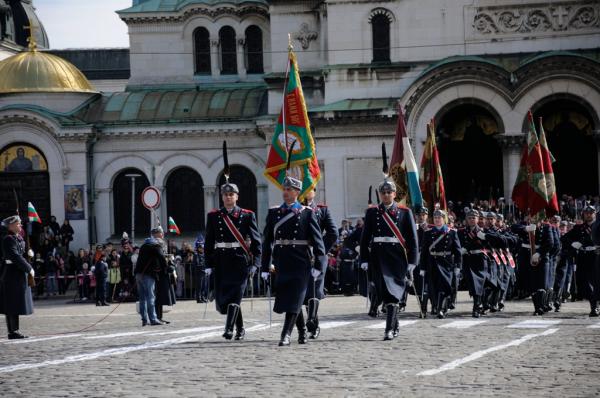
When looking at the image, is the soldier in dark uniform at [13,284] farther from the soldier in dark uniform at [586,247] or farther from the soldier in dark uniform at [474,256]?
the soldier in dark uniform at [586,247]

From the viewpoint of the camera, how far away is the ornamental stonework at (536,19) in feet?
148

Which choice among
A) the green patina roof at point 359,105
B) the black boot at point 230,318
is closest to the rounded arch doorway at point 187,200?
the green patina roof at point 359,105

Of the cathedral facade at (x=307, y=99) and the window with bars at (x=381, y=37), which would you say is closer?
the cathedral facade at (x=307, y=99)

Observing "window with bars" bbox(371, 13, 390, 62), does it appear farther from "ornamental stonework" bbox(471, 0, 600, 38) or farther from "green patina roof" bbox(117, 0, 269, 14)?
"green patina roof" bbox(117, 0, 269, 14)

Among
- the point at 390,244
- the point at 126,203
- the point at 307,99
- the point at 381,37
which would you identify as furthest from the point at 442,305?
the point at 126,203

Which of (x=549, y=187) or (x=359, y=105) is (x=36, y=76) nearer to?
(x=359, y=105)

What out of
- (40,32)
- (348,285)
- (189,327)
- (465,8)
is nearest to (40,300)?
(348,285)

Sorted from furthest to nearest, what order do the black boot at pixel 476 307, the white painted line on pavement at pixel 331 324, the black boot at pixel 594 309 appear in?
the black boot at pixel 476 307, the black boot at pixel 594 309, the white painted line on pavement at pixel 331 324

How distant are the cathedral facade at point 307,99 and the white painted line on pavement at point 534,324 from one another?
2157cm

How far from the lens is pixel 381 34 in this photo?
4666cm

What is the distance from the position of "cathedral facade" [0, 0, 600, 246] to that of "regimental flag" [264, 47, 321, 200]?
17.6 meters

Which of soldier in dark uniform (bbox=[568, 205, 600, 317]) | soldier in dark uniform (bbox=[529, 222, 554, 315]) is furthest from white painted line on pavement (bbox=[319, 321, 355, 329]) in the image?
soldier in dark uniform (bbox=[568, 205, 600, 317])

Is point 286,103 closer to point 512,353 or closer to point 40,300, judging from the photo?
point 512,353

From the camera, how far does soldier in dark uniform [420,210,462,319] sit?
23578 millimetres
